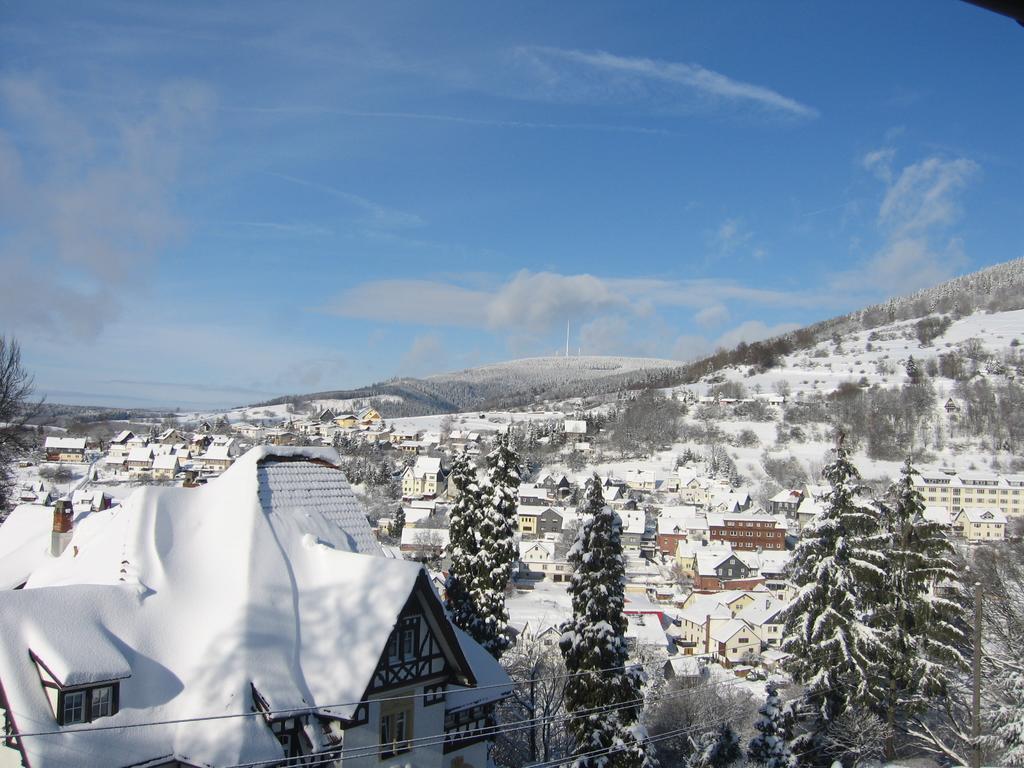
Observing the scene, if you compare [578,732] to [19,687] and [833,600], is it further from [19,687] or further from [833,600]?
[19,687]

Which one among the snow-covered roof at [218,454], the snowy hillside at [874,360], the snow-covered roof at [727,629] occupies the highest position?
the snowy hillside at [874,360]

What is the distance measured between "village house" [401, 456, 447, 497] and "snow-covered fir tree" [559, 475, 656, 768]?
92.0 meters

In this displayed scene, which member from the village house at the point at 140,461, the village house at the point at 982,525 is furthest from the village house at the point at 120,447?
the village house at the point at 982,525

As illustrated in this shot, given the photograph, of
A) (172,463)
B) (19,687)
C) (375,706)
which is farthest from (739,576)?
(172,463)

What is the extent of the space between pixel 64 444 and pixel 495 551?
5056 inches

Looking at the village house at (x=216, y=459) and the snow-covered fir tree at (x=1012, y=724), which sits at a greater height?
the village house at (x=216, y=459)

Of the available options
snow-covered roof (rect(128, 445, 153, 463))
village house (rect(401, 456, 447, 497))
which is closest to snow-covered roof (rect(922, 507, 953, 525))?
village house (rect(401, 456, 447, 497))

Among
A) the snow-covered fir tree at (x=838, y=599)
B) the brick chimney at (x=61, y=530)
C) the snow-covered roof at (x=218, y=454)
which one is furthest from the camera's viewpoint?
the snow-covered roof at (x=218, y=454)

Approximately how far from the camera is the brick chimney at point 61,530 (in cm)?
1806

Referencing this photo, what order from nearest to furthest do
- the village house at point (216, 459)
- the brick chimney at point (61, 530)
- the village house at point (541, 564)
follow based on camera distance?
the brick chimney at point (61, 530), the village house at point (541, 564), the village house at point (216, 459)

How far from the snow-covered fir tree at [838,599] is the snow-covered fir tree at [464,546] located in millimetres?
8601

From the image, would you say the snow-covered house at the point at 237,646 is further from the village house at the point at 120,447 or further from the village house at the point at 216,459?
the village house at the point at 120,447

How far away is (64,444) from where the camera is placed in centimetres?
12862

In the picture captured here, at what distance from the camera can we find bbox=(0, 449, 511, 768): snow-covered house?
1116cm
